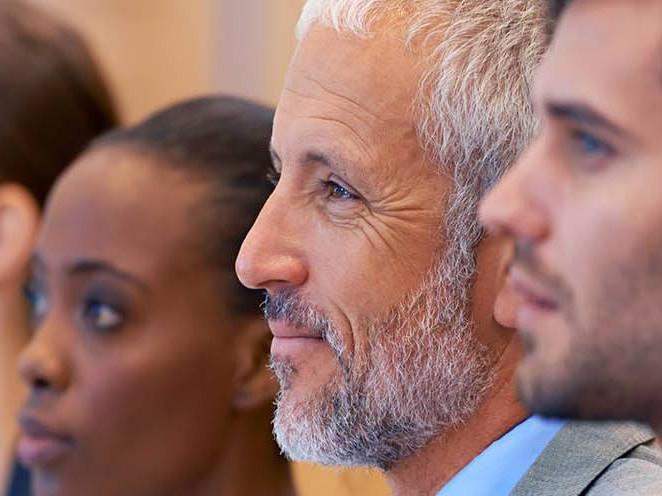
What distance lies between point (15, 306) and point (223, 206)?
77 cm

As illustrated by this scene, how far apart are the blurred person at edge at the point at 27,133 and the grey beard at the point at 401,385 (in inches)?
53.0

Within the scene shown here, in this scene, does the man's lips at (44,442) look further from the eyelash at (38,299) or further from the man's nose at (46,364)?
the eyelash at (38,299)

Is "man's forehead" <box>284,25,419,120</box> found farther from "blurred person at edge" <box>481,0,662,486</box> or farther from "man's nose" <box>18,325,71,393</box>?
"man's nose" <box>18,325,71,393</box>

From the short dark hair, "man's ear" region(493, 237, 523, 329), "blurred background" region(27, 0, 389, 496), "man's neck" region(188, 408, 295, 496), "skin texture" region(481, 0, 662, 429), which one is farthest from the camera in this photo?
"blurred background" region(27, 0, 389, 496)

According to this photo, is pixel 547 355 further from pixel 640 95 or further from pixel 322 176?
pixel 322 176

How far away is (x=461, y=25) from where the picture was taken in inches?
70.4

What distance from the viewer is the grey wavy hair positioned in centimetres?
178

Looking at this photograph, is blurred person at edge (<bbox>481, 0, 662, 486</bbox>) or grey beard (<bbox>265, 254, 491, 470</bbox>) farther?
grey beard (<bbox>265, 254, 491, 470</bbox>)

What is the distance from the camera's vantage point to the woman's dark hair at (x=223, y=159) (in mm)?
2484

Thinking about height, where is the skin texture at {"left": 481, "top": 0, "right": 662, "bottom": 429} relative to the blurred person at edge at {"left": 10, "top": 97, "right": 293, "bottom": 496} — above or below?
above

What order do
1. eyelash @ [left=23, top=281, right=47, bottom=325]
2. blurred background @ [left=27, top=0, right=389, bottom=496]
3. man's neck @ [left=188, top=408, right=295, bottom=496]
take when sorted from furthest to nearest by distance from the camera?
blurred background @ [left=27, top=0, right=389, bottom=496] < eyelash @ [left=23, top=281, right=47, bottom=325] < man's neck @ [left=188, top=408, right=295, bottom=496]

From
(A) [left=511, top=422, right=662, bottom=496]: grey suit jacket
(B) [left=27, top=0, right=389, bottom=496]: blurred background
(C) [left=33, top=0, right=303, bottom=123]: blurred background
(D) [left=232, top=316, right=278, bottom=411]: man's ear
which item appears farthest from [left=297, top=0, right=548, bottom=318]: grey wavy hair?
(C) [left=33, top=0, right=303, bottom=123]: blurred background

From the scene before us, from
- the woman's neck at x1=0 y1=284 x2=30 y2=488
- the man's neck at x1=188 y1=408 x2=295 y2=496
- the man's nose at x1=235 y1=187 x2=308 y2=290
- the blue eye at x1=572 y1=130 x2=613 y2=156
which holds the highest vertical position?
the blue eye at x1=572 y1=130 x2=613 y2=156

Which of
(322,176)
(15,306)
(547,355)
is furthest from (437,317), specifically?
(15,306)
